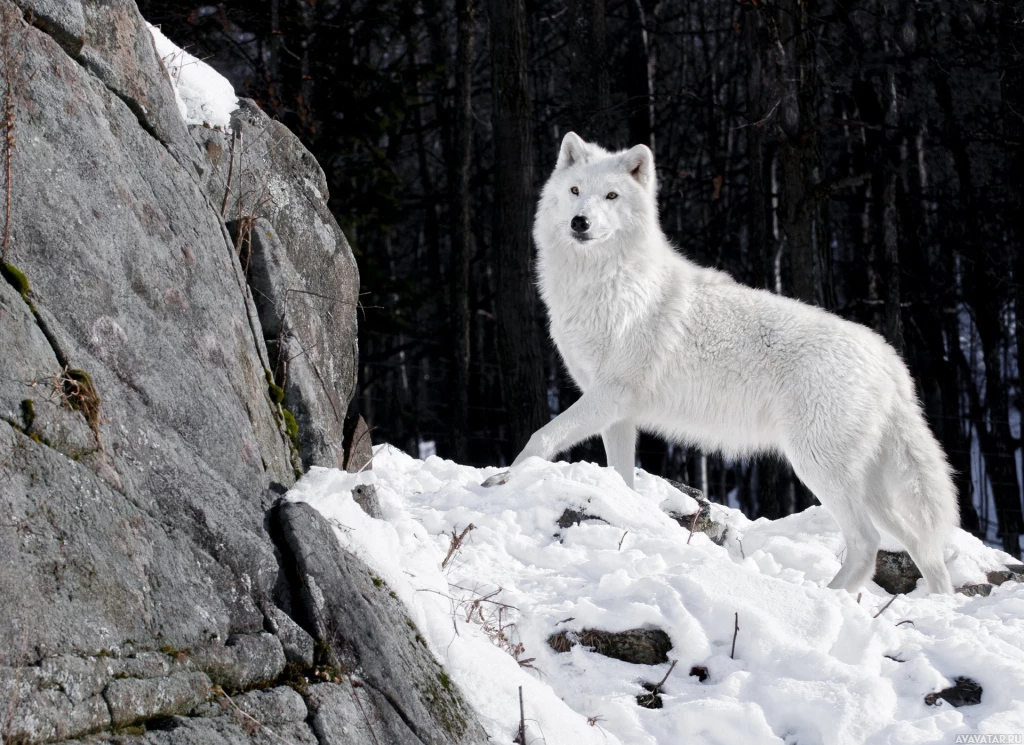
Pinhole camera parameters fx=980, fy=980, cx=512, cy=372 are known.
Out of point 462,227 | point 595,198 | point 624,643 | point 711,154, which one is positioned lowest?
point 624,643

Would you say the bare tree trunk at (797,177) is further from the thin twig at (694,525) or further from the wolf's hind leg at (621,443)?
the thin twig at (694,525)

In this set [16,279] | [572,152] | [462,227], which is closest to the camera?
[16,279]

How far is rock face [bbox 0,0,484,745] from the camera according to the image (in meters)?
2.49

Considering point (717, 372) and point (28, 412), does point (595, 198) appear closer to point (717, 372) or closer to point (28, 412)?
point (717, 372)

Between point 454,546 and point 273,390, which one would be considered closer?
point 273,390

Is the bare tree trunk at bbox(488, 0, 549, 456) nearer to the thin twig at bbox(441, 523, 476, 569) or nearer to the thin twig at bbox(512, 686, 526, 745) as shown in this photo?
the thin twig at bbox(441, 523, 476, 569)

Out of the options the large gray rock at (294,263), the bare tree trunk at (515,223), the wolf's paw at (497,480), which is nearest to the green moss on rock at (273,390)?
the large gray rock at (294,263)

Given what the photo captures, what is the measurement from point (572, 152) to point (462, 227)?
8283 mm

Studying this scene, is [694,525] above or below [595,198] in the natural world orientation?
below

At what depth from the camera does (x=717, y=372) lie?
585cm

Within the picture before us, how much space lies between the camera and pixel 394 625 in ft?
10.9

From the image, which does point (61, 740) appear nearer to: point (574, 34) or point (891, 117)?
point (574, 34)

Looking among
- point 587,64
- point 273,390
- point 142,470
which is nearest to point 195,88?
point 273,390

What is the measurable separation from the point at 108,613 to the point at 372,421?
15.6 meters
